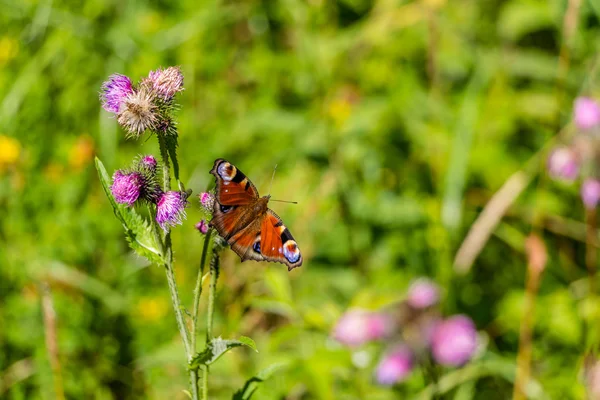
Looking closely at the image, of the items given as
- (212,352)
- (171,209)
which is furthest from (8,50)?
(212,352)

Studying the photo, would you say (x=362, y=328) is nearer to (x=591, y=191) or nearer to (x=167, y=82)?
(x=591, y=191)

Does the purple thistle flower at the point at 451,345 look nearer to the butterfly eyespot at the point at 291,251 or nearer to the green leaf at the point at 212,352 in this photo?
the butterfly eyespot at the point at 291,251

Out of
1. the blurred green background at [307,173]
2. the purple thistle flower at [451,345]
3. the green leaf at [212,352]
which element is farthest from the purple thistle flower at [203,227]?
the purple thistle flower at [451,345]

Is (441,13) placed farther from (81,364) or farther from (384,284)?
(81,364)

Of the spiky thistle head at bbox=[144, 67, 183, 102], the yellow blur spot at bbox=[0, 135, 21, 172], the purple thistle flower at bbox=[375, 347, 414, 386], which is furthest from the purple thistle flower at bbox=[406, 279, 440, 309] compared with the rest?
the yellow blur spot at bbox=[0, 135, 21, 172]

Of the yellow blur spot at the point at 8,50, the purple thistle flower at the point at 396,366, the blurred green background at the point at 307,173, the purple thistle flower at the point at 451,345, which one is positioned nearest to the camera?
the purple thistle flower at the point at 396,366
